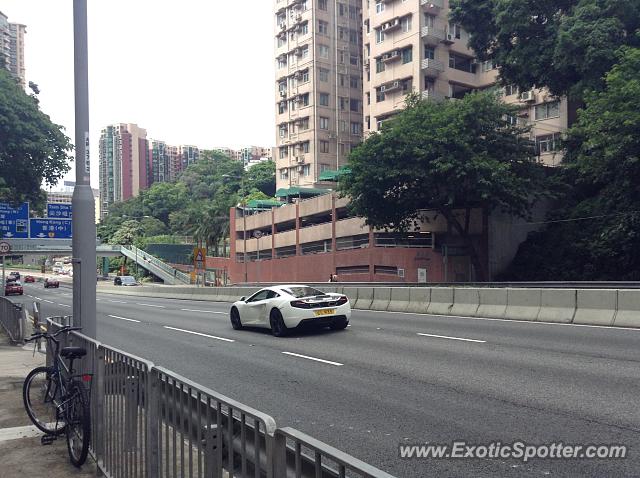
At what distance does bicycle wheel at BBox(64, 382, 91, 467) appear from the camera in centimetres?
531

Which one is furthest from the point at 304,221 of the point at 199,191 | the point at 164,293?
the point at 199,191

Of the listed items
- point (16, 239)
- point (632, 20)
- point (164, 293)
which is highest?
point (632, 20)

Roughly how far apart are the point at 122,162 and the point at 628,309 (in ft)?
512

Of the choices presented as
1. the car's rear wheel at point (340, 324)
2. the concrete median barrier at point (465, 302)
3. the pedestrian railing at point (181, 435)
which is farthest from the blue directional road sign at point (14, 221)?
the pedestrian railing at point (181, 435)

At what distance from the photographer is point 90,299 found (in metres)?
8.11

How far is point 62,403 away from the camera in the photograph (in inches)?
230

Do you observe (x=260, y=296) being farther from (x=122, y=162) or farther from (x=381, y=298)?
(x=122, y=162)

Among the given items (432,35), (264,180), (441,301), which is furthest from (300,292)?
(264,180)

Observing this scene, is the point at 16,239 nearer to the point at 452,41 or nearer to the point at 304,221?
the point at 304,221

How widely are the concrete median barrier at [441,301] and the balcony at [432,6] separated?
43216mm

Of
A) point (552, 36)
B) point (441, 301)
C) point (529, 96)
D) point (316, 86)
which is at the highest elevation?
point (316, 86)

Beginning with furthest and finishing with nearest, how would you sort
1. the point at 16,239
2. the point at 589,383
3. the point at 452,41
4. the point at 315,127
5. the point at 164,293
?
the point at 315,127 < the point at 452,41 < the point at 164,293 < the point at 16,239 < the point at 589,383

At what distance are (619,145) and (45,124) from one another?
27806 millimetres

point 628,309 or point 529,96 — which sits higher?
point 529,96
